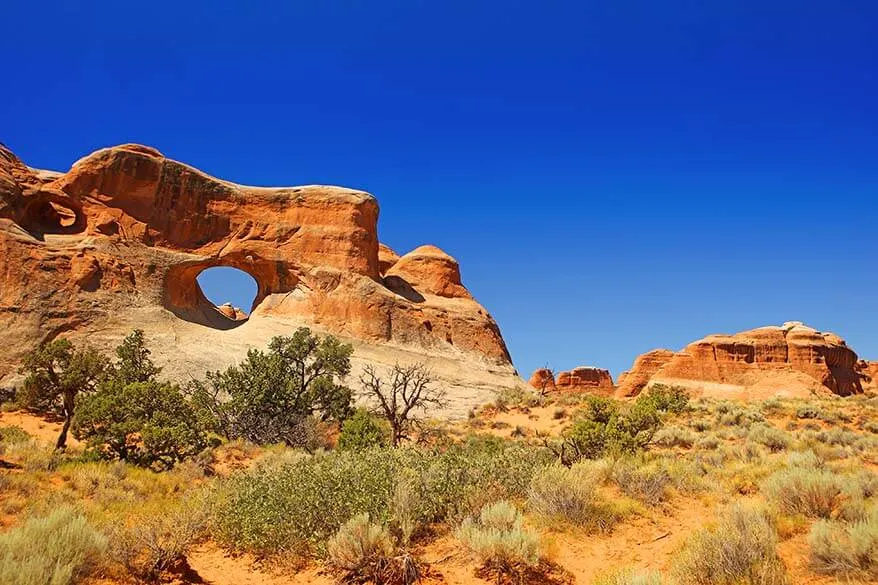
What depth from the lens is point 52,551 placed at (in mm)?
5598

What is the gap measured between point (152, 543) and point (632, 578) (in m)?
5.50

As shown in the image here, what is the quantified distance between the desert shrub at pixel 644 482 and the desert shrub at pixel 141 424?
10522 mm

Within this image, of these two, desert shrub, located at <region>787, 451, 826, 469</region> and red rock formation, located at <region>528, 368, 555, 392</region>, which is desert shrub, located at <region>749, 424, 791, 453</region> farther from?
red rock formation, located at <region>528, 368, 555, 392</region>

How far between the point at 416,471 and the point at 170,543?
3663mm

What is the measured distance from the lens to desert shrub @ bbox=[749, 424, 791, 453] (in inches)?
597

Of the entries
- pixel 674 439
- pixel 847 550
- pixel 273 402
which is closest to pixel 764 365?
pixel 674 439

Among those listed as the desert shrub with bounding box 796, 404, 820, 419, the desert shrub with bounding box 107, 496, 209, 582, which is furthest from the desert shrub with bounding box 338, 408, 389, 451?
the desert shrub with bounding box 796, 404, 820, 419

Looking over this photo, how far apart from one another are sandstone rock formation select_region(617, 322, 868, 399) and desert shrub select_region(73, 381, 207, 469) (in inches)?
1888

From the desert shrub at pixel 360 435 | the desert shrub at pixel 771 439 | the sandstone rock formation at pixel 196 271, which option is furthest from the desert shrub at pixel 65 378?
the desert shrub at pixel 771 439

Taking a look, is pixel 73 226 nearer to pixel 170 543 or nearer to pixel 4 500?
pixel 4 500

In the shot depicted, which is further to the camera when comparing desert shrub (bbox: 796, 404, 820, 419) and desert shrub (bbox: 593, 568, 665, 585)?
desert shrub (bbox: 796, 404, 820, 419)

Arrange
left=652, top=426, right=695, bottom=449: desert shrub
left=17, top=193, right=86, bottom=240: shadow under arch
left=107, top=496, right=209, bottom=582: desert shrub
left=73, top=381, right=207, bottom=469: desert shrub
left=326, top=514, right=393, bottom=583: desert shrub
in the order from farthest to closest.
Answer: left=17, top=193, right=86, bottom=240: shadow under arch
left=652, top=426, right=695, bottom=449: desert shrub
left=73, top=381, right=207, bottom=469: desert shrub
left=326, top=514, right=393, bottom=583: desert shrub
left=107, top=496, right=209, bottom=582: desert shrub

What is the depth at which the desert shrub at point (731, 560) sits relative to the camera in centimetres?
535

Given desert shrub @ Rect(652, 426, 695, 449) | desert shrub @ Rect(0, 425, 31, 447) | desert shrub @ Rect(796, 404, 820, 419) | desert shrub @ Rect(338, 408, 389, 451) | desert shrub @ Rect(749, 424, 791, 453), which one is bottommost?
desert shrub @ Rect(0, 425, 31, 447)
